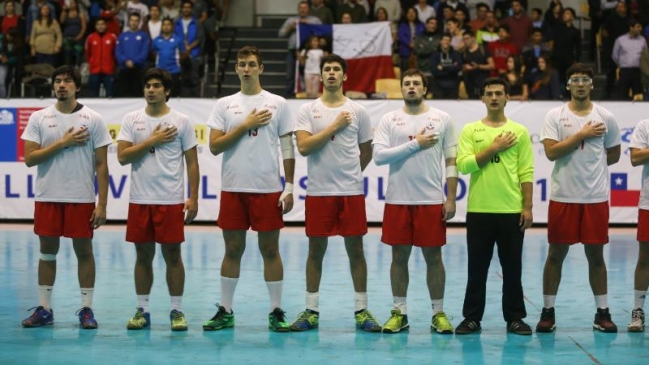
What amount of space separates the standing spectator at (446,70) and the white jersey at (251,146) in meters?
12.0

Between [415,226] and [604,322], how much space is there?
202cm

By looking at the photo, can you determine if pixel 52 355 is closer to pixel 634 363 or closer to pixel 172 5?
pixel 634 363

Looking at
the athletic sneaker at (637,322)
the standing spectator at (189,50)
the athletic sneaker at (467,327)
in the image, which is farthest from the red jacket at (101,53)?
the athletic sneaker at (637,322)

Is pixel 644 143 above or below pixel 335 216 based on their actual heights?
above

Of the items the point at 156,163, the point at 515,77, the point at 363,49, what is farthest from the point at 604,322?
the point at 363,49

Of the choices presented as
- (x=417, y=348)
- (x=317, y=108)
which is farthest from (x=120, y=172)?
(x=417, y=348)

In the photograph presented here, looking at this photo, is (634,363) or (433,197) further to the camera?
(433,197)

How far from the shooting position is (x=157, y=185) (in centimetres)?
1033

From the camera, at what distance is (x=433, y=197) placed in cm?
1020

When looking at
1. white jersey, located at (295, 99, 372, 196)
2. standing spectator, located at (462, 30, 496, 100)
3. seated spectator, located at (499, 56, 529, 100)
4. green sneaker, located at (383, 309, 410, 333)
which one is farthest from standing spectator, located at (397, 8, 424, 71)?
green sneaker, located at (383, 309, 410, 333)

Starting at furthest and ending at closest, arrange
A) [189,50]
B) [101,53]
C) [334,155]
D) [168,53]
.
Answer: [189,50]
[101,53]
[168,53]
[334,155]

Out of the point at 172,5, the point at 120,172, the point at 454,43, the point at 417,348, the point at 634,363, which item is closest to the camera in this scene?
the point at 634,363

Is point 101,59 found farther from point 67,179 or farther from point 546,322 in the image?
point 546,322

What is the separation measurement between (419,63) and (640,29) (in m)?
4.84
